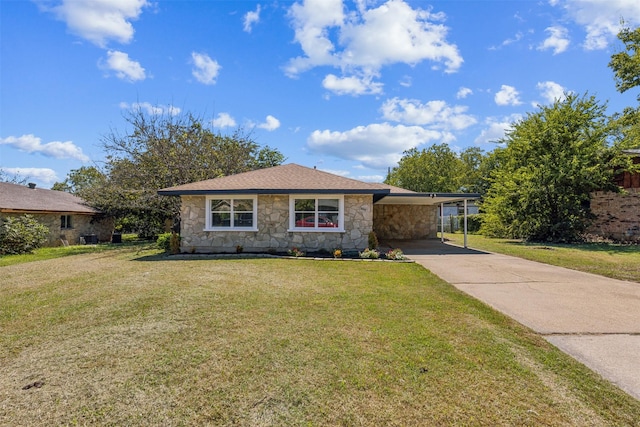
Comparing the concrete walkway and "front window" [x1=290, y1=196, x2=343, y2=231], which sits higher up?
"front window" [x1=290, y1=196, x2=343, y2=231]

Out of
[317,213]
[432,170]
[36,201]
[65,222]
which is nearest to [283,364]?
[317,213]

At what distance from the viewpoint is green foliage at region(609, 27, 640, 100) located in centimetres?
1875

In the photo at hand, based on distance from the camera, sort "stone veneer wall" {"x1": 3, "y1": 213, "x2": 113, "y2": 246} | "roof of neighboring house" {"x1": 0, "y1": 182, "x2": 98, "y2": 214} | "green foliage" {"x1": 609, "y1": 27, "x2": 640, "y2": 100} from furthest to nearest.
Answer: "green foliage" {"x1": 609, "y1": 27, "x2": 640, "y2": 100}
"stone veneer wall" {"x1": 3, "y1": 213, "x2": 113, "y2": 246}
"roof of neighboring house" {"x1": 0, "y1": 182, "x2": 98, "y2": 214}

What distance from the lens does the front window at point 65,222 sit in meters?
19.3

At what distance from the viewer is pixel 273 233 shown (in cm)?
1237

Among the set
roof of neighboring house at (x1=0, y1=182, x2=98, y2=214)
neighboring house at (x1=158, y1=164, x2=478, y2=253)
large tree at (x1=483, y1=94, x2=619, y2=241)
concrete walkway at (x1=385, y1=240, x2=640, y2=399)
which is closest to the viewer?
concrete walkway at (x1=385, y1=240, x2=640, y2=399)

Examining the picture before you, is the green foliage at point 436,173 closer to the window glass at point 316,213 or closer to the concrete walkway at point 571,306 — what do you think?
the window glass at point 316,213

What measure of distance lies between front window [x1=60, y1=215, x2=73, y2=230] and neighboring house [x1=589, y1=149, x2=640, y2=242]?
30338 mm

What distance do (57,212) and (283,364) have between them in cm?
2080

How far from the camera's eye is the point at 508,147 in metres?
20.5

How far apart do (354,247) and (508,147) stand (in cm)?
1435

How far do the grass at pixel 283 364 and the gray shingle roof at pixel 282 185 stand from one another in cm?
601

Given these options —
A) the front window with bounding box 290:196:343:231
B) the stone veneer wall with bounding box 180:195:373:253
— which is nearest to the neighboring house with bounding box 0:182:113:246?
the stone veneer wall with bounding box 180:195:373:253

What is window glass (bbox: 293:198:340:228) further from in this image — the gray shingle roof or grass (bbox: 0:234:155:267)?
grass (bbox: 0:234:155:267)
